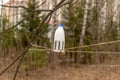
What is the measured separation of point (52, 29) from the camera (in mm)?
6297

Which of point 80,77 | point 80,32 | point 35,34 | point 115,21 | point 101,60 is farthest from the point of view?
point 115,21

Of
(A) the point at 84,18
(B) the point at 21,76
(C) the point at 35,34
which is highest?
(A) the point at 84,18

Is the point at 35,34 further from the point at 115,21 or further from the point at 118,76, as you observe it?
the point at 115,21

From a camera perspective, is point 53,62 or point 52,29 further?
point 52,29

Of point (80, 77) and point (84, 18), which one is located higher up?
point (84, 18)

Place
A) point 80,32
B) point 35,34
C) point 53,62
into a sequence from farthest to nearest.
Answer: point 80,32 → point 53,62 → point 35,34

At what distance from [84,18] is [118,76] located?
1.68 m

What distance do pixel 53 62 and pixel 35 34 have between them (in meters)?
4.21

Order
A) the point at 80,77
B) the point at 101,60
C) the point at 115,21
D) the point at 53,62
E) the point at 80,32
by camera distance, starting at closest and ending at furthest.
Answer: the point at 80,77 → the point at 53,62 → the point at 101,60 → the point at 80,32 → the point at 115,21

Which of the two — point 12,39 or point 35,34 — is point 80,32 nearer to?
point 12,39

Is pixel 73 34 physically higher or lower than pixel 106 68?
higher

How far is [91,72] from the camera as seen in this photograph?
461cm

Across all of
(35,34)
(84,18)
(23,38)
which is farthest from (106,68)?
(35,34)

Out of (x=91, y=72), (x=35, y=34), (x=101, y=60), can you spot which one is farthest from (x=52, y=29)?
(x=35, y=34)
